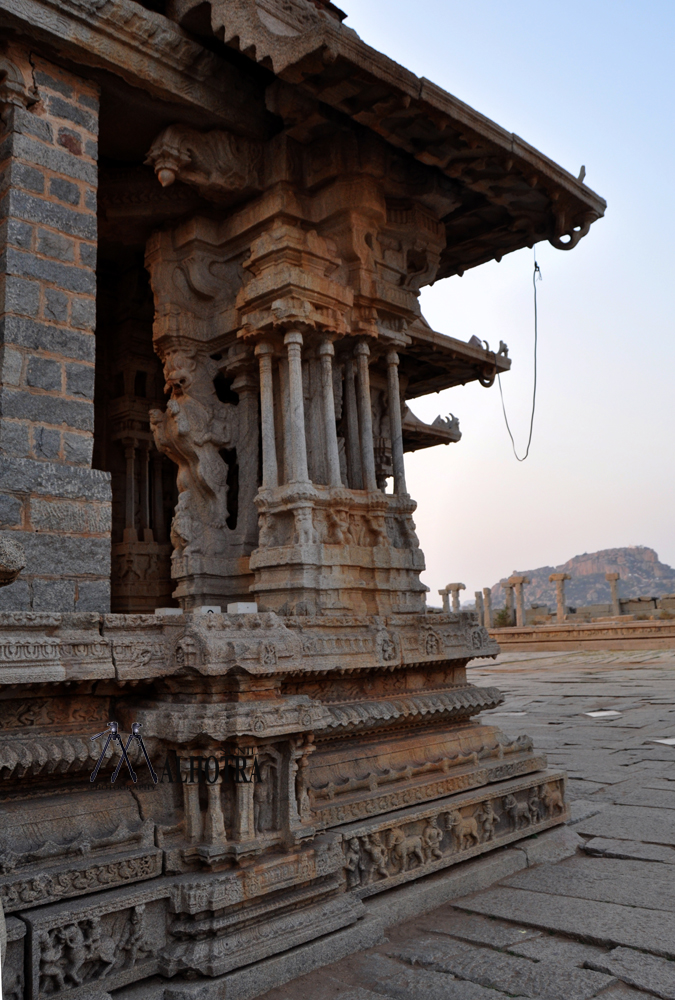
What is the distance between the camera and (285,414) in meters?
5.29

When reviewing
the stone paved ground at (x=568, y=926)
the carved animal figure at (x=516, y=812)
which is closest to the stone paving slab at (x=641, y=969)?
the stone paved ground at (x=568, y=926)

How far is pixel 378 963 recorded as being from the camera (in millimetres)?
3307

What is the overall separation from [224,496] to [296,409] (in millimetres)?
933

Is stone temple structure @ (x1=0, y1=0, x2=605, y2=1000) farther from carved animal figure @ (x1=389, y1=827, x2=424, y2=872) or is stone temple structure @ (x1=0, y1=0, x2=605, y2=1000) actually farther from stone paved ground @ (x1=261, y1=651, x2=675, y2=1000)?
stone paved ground @ (x1=261, y1=651, x2=675, y2=1000)

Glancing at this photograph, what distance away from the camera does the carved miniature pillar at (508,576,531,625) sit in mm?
29781

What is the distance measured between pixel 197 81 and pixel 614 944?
5320mm

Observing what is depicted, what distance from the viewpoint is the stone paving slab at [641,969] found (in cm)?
305

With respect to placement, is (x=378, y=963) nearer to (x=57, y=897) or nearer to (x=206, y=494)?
(x=57, y=897)

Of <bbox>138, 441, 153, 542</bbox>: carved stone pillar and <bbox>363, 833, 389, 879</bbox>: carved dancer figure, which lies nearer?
<bbox>363, 833, 389, 879</bbox>: carved dancer figure

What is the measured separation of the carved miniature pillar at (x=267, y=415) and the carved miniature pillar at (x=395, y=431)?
1.02 meters

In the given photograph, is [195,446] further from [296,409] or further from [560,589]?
[560,589]

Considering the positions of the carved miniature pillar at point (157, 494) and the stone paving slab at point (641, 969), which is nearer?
the stone paving slab at point (641, 969)

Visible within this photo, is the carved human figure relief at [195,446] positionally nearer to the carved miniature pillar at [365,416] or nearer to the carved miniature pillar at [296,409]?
the carved miniature pillar at [296,409]

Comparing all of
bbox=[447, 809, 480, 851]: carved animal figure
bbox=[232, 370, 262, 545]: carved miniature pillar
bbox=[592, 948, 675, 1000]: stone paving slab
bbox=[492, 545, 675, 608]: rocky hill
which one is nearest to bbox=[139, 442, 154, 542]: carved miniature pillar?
bbox=[232, 370, 262, 545]: carved miniature pillar
